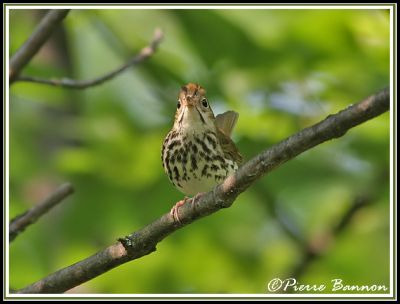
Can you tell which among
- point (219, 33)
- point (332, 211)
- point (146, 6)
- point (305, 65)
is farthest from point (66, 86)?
point (332, 211)

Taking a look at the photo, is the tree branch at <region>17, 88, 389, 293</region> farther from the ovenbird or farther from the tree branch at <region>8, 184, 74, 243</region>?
the ovenbird

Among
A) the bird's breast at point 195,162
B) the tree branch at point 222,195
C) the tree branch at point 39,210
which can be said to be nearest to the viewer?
the tree branch at point 222,195

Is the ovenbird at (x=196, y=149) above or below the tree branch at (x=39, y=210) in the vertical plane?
above

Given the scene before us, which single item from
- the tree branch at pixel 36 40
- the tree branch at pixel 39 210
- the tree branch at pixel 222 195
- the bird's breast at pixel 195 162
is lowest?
the tree branch at pixel 222 195

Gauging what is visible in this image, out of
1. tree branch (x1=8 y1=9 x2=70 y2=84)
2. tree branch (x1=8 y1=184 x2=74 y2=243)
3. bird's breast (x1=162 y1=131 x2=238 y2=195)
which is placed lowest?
tree branch (x1=8 y1=184 x2=74 y2=243)

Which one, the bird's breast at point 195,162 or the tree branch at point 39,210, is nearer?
the tree branch at point 39,210

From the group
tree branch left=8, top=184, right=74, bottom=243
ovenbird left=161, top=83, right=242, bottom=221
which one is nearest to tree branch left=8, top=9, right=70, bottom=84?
tree branch left=8, top=184, right=74, bottom=243

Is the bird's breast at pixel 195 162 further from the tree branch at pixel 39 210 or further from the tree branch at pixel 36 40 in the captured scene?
the tree branch at pixel 36 40

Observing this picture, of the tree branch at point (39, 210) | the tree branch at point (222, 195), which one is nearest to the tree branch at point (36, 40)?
the tree branch at point (39, 210)
